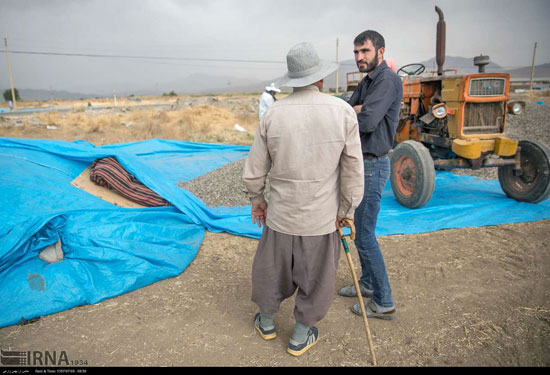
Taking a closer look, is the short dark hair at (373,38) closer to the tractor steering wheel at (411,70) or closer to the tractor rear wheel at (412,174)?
the tractor rear wheel at (412,174)

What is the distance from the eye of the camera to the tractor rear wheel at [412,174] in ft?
15.2

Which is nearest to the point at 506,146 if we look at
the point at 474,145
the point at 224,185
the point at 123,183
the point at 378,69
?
the point at 474,145

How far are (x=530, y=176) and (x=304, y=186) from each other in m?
4.40

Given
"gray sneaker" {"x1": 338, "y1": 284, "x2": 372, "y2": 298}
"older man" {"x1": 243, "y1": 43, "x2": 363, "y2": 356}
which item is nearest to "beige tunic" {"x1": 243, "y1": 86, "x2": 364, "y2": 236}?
"older man" {"x1": 243, "y1": 43, "x2": 363, "y2": 356}

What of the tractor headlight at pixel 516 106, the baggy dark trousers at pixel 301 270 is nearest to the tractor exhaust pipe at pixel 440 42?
the tractor headlight at pixel 516 106

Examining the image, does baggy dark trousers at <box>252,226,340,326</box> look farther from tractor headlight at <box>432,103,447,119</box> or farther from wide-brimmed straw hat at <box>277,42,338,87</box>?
tractor headlight at <box>432,103,447,119</box>

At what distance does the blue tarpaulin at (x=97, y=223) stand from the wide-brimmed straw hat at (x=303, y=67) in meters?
2.11

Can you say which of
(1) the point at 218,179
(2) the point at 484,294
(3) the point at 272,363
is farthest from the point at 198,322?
(1) the point at 218,179

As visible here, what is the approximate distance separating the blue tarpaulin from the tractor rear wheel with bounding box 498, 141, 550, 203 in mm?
165

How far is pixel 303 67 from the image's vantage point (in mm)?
1985

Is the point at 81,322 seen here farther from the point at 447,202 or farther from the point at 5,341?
the point at 447,202

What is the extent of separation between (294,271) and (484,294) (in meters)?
1.72

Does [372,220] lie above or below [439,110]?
below

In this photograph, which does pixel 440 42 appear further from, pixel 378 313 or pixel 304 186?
pixel 304 186
